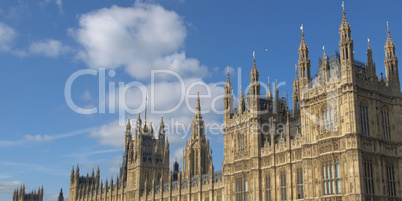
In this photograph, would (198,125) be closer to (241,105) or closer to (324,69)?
(241,105)

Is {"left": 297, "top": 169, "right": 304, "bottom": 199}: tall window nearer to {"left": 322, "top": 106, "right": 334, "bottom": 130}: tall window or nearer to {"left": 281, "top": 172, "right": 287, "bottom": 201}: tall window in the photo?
{"left": 281, "top": 172, "right": 287, "bottom": 201}: tall window

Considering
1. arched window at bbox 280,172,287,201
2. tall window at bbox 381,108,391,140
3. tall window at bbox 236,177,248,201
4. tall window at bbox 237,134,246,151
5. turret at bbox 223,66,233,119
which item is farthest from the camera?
turret at bbox 223,66,233,119

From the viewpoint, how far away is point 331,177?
49.2 meters

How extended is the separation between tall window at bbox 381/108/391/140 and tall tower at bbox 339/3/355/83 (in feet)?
23.0

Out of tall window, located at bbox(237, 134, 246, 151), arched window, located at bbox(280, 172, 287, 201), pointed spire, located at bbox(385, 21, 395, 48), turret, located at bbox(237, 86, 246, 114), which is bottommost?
arched window, located at bbox(280, 172, 287, 201)

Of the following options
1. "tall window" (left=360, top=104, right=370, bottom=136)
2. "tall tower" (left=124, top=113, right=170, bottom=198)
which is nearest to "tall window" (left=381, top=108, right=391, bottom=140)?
"tall window" (left=360, top=104, right=370, bottom=136)

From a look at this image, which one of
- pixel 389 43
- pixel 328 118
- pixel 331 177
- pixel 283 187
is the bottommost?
pixel 283 187

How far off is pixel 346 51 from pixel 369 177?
13745 millimetres

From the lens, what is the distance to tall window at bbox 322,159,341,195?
4850cm

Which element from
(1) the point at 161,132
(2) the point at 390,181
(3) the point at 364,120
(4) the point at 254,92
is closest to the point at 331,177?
(2) the point at 390,181

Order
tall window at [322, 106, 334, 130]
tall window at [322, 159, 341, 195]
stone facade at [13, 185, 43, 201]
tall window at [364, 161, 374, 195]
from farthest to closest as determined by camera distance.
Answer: stone facade at [13, 185, 43, 201], tall window at [322, 106, 334, 130], tall window at [322, 159, 341, 195], tall window at [364, 161, 374, 195]

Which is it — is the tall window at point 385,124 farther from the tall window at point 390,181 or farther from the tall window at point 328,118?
the tall window at point 328,118

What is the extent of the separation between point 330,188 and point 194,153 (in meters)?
70.5

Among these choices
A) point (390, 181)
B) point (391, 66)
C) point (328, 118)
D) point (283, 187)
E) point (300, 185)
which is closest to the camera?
point (390, 181)
